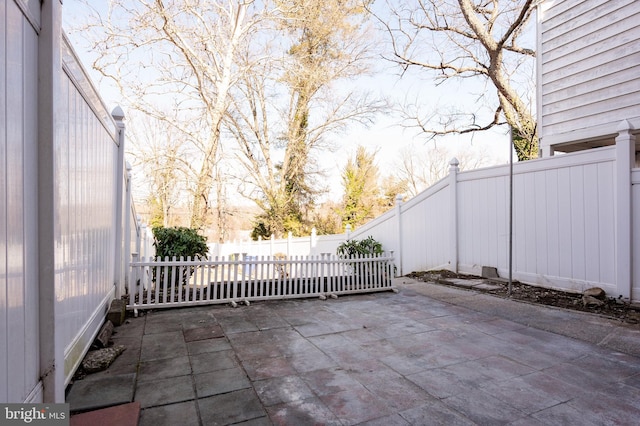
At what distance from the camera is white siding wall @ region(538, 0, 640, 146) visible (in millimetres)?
5906

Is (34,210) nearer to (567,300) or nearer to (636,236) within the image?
(567,300)

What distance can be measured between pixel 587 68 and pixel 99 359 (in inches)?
337

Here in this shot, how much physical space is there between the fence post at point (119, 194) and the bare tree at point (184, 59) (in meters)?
7.30


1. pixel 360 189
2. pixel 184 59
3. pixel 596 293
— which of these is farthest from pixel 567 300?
pixel 360 189

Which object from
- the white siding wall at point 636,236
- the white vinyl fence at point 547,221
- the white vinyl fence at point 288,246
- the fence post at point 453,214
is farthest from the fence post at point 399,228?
the white siding wall at point 636,236

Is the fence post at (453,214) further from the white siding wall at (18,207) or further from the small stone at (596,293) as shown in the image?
the white siding wall at (18,207)

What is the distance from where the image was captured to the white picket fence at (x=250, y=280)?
4.89 m

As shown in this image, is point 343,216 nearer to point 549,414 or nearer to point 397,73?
point 397,73

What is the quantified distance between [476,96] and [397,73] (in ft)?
9.21

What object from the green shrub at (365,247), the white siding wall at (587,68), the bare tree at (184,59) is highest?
the bare tree at (184,59)

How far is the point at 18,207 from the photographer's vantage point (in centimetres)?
148

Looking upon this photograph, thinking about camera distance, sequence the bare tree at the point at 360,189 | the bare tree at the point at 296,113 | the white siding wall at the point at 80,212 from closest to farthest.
Answer: the white siding wall at the point at 80,212 → the bare tree at the point at 296,113 → the bare tree at the point at 360,189

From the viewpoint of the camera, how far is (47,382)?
1755 millimetres

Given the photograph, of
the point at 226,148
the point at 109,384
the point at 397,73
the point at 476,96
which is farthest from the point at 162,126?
the point at 109,384
